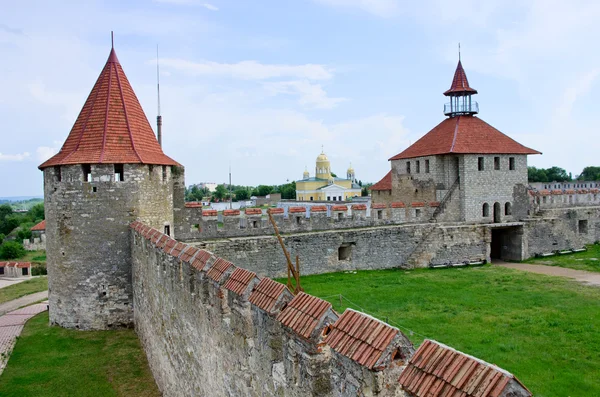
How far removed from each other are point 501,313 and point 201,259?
8.89m

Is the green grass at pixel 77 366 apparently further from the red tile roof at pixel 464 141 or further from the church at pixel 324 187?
the church at pixel 324 187

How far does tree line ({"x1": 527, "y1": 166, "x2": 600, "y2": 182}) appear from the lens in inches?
3425

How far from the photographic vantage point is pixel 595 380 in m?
8.04

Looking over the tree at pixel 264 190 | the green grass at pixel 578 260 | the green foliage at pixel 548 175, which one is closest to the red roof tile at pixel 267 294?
the green grass at pixel 578 260

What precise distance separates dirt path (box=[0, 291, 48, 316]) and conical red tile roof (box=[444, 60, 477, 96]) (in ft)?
72.7

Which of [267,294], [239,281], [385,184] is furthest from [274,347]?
[385,184]

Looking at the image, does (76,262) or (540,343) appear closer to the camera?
(540,343)

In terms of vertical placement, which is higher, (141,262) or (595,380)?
(141,262)

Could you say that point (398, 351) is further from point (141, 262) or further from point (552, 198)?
point (552, 198)

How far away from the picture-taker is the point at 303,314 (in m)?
3.98

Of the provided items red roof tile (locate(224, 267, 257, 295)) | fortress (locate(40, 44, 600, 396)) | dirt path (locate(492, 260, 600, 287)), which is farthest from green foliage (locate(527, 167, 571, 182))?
red roof tile (locate(224, 267, 257, 295))

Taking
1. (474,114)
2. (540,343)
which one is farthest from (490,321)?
(474,114)

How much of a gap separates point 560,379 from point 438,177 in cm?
1517

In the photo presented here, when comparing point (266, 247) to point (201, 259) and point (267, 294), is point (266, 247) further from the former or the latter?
point (267, 294)
